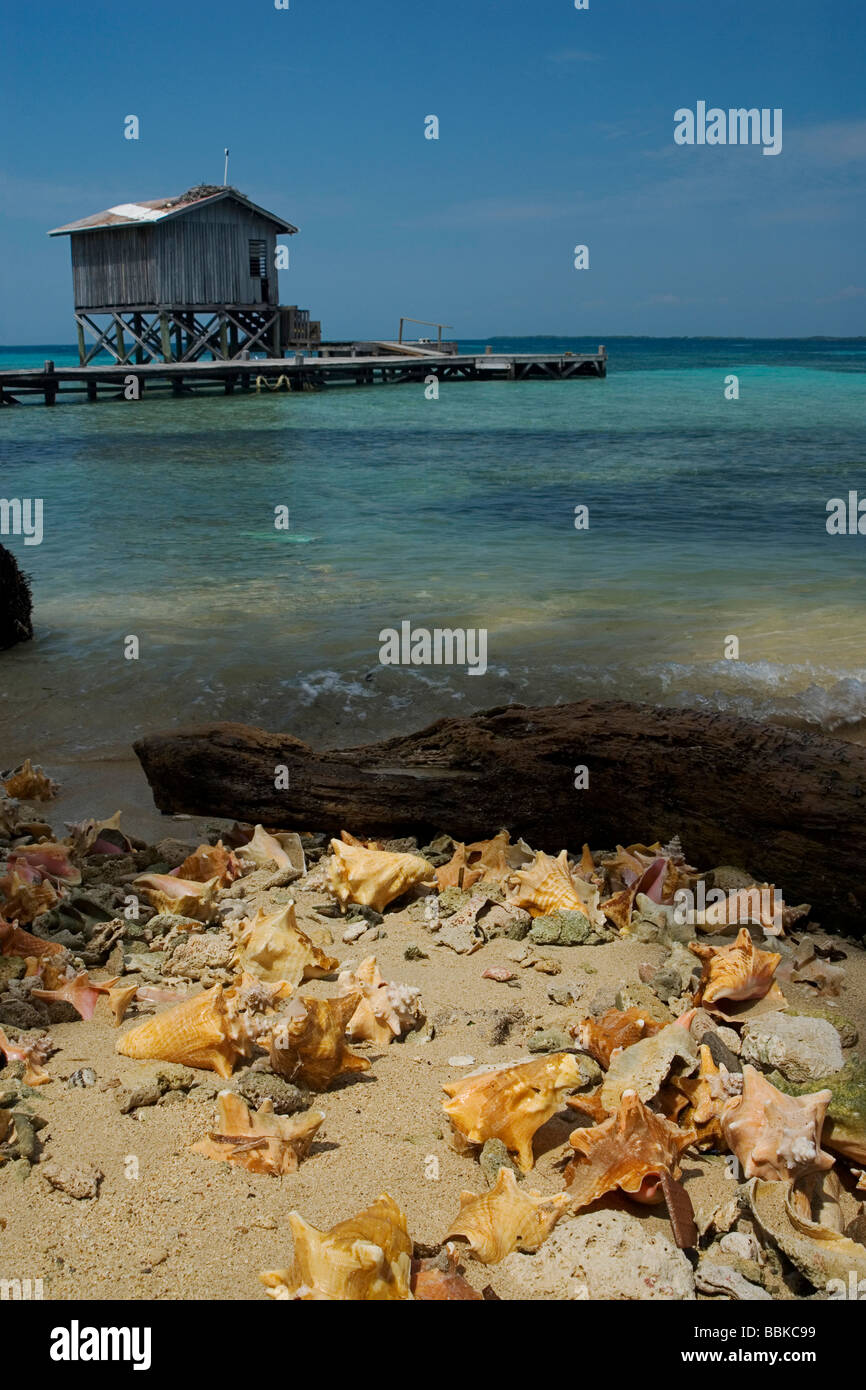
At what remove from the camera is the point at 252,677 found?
8.40 meters

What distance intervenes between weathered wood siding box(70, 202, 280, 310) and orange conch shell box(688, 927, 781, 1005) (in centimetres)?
4586

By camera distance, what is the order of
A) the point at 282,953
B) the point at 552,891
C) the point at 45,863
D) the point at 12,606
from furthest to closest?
the point at 12,606
the point at 45,863
the point at 552,891
the point at 282,953

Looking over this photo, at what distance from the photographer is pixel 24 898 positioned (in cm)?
397

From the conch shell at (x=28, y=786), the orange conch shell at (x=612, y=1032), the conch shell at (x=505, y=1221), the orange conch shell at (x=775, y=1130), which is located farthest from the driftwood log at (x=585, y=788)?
the conch shell at (x=505, y=1221)

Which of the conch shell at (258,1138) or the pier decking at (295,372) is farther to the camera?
the pier decking at (295,372)

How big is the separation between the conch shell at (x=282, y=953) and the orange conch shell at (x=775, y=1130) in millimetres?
1451

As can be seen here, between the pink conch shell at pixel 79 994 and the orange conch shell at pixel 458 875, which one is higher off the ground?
the orange conch shell at pixel 458 875

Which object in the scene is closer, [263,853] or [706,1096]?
[706,1096]

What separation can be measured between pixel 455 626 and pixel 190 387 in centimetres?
4148

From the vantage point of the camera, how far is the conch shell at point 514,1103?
2.65 m

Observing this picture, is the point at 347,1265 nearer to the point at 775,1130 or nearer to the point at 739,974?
the point at 775,1130

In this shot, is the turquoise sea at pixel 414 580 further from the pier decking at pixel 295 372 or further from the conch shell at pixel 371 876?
the pier decking at pixel 295 372

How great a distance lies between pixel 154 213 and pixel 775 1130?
4713 cm

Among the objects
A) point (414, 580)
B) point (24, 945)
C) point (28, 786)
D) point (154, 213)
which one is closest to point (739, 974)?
point (24, 945)
